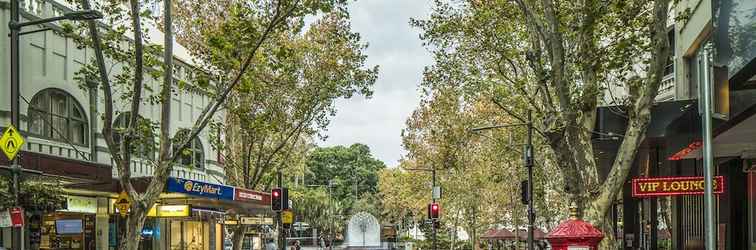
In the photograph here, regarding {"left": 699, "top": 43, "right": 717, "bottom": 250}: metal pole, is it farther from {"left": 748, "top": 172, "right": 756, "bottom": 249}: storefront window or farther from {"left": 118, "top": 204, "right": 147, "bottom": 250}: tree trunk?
{"left": 118, "top": 204, "right": 147, "bottom": 250}: tree trunk

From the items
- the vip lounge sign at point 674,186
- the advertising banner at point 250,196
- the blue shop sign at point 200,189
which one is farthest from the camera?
the advertising banner at point 250,196

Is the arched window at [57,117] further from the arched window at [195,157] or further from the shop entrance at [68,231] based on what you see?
the arched window at [195,157]

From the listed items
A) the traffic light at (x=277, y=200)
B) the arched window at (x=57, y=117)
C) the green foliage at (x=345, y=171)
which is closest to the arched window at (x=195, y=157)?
the traffic light at (x=277, y=200)

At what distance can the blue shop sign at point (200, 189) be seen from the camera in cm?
2509

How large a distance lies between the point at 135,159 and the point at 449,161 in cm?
2636

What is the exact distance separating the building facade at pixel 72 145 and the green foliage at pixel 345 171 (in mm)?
78389

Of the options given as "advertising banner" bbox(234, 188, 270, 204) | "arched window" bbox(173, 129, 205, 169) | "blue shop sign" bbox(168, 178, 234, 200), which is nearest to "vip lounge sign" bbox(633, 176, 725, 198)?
"blue shop sign" bbox(168, 178, 234, 200)

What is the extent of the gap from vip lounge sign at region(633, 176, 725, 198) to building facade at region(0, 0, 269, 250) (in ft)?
32.7

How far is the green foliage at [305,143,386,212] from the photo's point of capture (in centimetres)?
11144

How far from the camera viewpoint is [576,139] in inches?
660

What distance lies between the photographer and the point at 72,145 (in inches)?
871

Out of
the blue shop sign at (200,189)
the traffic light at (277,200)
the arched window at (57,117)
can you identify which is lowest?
the traffic light at (277,200)

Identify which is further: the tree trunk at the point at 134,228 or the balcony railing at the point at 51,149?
the balcony railing at the point at 51,149

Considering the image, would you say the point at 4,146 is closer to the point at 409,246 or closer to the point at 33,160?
the point at 33,160
